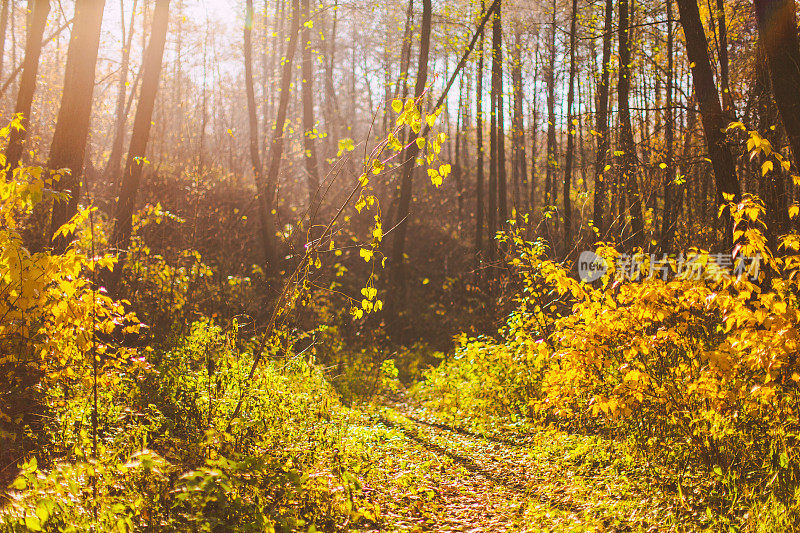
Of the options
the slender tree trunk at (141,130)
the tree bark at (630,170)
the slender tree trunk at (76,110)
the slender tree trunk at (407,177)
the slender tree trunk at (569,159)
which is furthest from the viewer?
the slender tree trunk at (407,177)

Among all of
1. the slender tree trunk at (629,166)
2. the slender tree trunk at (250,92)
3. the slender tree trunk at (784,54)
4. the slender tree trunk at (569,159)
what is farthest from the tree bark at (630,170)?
the slender tree trunk at (250,92)

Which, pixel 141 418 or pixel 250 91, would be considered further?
pixel 250 91

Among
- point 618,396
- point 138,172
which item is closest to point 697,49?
point 618,396

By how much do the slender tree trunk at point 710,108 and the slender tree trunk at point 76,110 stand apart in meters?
6.84

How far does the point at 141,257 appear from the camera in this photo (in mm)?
8594

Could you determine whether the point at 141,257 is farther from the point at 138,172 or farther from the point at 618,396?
the point at 618,396

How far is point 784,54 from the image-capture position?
5.07 metres

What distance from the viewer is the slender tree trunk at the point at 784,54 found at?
5012 millimetres

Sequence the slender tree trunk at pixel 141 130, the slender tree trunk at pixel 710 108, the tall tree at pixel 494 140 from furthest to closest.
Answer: the tall tree at pixel 494 140
the slender tree trunk at pixel 141 130
the slender tree trunk at pixel 710 108

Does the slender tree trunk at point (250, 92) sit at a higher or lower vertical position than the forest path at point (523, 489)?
higher

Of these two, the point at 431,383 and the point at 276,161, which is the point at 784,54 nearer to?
the point at 431,383

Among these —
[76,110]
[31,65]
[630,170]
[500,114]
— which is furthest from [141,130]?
[500,114]

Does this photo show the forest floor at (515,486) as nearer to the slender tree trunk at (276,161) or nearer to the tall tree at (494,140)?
the slender tree trunk at (276,161)

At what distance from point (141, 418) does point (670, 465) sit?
4.59 meters
